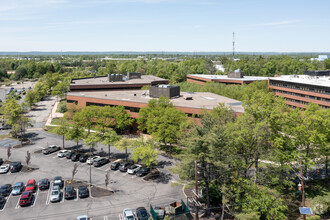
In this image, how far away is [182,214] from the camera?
30516 mm

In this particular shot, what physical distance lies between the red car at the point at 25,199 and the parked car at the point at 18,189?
2.70 meters

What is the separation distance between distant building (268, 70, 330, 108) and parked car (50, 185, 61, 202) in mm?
61704

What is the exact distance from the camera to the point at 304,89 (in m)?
81.2

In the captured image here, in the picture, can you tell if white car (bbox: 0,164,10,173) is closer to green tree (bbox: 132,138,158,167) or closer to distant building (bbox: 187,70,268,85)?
green tree (bbox: 132,138,158,167)

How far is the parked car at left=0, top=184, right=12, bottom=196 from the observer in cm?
3662

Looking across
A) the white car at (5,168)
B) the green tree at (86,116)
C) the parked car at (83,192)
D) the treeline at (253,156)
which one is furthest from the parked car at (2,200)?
the treeline at (253,156)

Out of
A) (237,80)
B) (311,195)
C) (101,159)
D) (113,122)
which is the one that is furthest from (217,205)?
(237,80)

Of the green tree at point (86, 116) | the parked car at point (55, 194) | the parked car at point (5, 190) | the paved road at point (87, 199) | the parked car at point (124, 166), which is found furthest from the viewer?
the green tree at point (86, 116)

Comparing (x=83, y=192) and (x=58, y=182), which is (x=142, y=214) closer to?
(x=83, y=192)

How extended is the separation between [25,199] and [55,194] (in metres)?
3.76

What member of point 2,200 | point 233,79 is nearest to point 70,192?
point 2,200

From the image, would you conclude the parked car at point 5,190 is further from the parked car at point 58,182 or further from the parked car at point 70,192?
the parked car at point 70,192

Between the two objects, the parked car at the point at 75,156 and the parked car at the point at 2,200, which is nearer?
the parked car at the point at 2,200

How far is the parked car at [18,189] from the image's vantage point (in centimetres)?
3694
